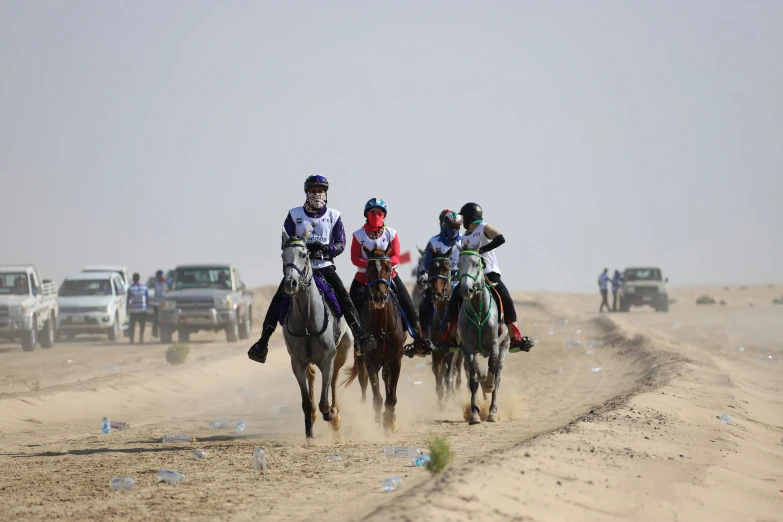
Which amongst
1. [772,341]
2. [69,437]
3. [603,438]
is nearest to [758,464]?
[603,438]

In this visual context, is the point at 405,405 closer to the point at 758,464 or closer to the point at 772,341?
the point at 758,464

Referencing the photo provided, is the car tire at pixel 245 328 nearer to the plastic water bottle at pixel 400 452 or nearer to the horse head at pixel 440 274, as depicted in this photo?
the horse head at pixel 440 274

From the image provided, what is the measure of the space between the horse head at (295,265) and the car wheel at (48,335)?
79.2ft

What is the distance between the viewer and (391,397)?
13.7 meters

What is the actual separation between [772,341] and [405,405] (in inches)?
750

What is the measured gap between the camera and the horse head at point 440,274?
14.4 metres

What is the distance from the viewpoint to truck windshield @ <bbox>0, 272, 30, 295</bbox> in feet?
108

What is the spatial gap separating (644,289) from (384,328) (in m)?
45.5

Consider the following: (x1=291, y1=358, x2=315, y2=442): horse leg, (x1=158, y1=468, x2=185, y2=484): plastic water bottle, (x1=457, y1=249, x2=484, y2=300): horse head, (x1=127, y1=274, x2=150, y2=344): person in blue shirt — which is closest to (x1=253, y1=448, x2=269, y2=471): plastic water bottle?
(x1=158, y1=468, x2=185, y2=484): plastic water bottle

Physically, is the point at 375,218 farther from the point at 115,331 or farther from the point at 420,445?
the point at 115,331

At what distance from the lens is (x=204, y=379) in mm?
23750

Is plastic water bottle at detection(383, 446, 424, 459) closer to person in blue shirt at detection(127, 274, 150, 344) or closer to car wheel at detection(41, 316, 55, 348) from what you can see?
person in blue shirt at detection(127, 274, 150, 344)

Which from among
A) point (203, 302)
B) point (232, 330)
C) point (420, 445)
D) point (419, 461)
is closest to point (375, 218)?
point (420, 445)

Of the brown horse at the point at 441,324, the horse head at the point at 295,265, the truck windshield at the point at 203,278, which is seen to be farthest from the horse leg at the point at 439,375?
the truck windshield at the point at 203,278
